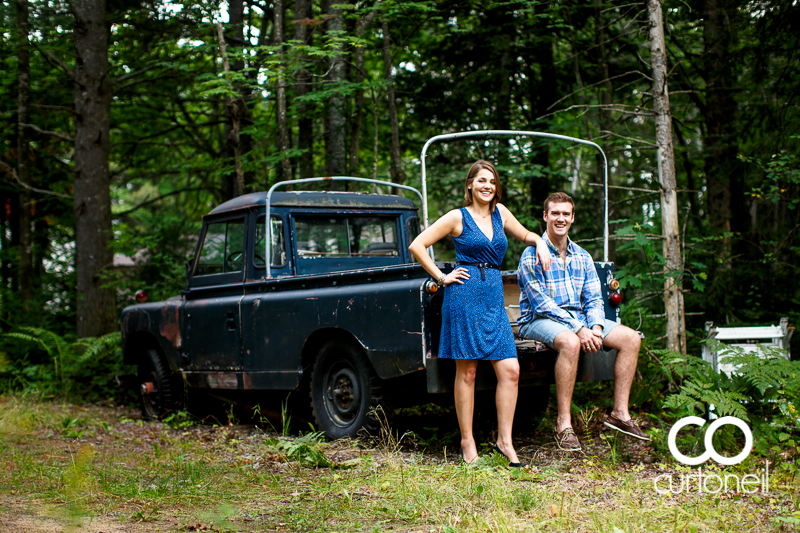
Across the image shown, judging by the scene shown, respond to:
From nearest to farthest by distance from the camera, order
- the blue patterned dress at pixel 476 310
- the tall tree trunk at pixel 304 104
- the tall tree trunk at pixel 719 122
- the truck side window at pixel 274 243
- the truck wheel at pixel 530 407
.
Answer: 1. the blue patterned dress at pixel 476 310
2. the truck wheel at pixel 530 407
3. the truck side window at pixel 274 243
4. the tall tree trunk at pixel 719 122
5. the tall tree trunk at pixel 304 104

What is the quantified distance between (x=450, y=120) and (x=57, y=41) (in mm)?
7187

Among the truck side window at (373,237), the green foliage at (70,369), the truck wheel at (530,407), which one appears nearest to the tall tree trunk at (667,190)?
the truck wheel at (530,407)

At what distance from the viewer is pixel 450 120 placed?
13398mm

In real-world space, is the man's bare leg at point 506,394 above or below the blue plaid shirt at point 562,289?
below

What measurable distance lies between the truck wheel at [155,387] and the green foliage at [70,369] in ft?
5.48

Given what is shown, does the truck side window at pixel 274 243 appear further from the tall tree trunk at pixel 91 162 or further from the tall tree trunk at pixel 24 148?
the tall tree trunk at pixel 24 148

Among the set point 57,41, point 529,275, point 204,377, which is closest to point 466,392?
point 529,275

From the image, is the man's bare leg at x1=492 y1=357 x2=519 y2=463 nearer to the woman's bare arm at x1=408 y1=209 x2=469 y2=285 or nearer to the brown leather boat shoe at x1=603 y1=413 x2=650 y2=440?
the woman's bare arm at x1=408 y1=209 x2=469 y2=285

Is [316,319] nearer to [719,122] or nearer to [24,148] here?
[719,122]

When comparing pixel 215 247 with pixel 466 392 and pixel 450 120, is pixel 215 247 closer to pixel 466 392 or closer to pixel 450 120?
pixel 466 392

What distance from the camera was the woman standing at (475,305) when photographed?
4996 mm

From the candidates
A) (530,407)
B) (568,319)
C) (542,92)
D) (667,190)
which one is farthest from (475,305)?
(542,92)

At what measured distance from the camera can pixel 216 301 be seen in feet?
24.1

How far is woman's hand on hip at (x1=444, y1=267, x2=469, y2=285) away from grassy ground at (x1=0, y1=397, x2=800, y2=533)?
122cm
